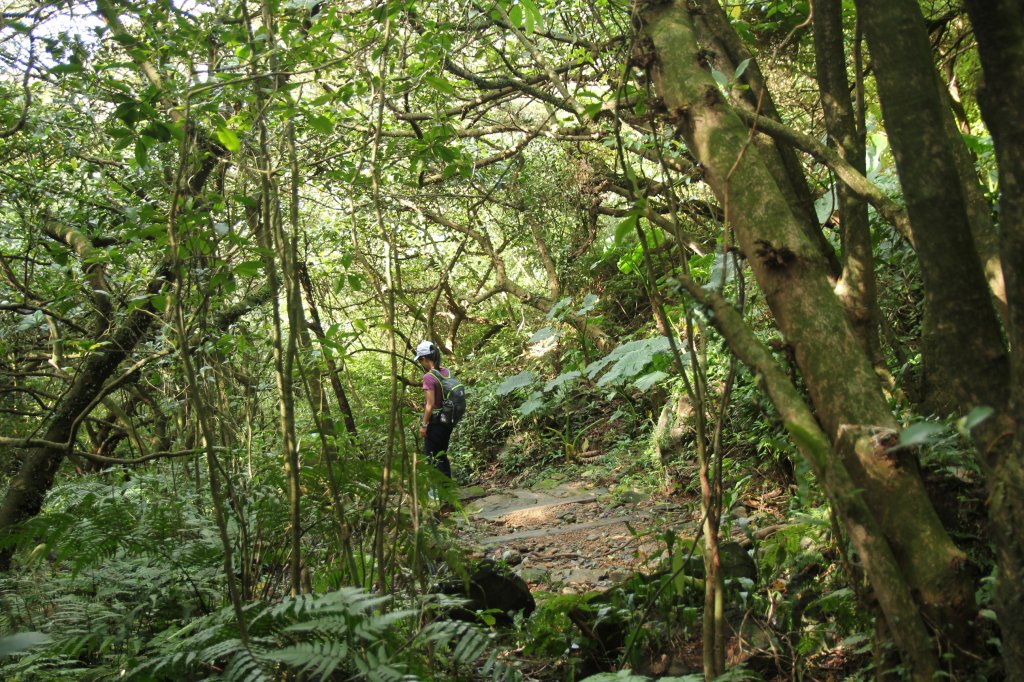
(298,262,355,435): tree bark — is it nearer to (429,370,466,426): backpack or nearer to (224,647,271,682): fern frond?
(429,370,466,426): backpack

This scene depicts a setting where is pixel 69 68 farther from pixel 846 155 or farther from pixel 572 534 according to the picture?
pixel 572 534

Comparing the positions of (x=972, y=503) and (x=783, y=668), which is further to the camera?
(x=783, y=668)

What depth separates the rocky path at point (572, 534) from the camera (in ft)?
15.8

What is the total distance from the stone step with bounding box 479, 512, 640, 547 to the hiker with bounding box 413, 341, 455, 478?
2.25 ft

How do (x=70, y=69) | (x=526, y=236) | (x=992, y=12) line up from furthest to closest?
(x=526, y=236) < (x=70, y=69) < (x=992, y=12)

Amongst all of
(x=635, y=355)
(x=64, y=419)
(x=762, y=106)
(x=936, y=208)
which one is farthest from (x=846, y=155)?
(x=64, y=419)

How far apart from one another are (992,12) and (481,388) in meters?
10.5

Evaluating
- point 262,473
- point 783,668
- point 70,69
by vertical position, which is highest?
point 70,69

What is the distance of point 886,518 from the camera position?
7.45 feet

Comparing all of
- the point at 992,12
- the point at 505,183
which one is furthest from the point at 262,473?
the point at 505,183

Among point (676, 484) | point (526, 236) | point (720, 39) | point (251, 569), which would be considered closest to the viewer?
point (251, 569)

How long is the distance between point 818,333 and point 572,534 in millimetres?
4099

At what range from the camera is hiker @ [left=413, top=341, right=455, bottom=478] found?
684 cm

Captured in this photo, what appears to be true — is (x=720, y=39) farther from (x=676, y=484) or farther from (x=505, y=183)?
(x=505, y=183)
